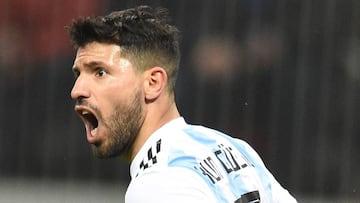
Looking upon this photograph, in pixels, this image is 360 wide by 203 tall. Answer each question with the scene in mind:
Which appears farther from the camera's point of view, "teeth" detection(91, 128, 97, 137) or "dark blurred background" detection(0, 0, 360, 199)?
"dark blurred background" detection(0, 0, 360, 199)

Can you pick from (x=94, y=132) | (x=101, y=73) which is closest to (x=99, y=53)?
(x=101, y=73)

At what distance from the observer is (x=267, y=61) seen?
27.2 ft

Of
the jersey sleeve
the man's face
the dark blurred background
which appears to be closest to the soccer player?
the man's face

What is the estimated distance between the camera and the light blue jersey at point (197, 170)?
3.57 metres

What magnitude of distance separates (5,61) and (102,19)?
4205 mm

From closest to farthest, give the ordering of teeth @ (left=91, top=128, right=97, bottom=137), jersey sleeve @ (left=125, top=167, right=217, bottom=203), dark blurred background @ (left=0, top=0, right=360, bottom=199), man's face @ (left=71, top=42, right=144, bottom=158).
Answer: jersey sleeve @ (left=125, top=167, right=217, bottom=203), man's face @ (left=71, top=42, right=144, bottom=158), teeth @ (left=91, top=128, right=97, bottom=137), dark blurred background @ (left=0, top=0, right=360, bottom=199)

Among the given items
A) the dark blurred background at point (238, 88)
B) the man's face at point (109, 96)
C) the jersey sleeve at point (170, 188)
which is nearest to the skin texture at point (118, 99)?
the man's face at point (109, 96)

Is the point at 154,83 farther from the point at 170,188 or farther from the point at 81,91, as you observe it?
the point at 170,188

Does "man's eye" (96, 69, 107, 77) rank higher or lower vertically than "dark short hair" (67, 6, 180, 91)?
lower

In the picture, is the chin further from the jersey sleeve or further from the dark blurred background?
the dark blurred background

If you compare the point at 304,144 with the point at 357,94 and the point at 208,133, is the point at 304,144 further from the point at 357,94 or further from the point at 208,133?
the point at 208,133

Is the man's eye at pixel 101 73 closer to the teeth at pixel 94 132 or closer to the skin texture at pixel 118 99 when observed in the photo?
the skin texture at pixel 118 99

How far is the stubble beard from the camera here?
4.08 meters

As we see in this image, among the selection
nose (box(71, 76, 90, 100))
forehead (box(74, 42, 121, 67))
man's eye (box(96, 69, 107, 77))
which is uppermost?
forehead (box(74, 42, 121, 67))
